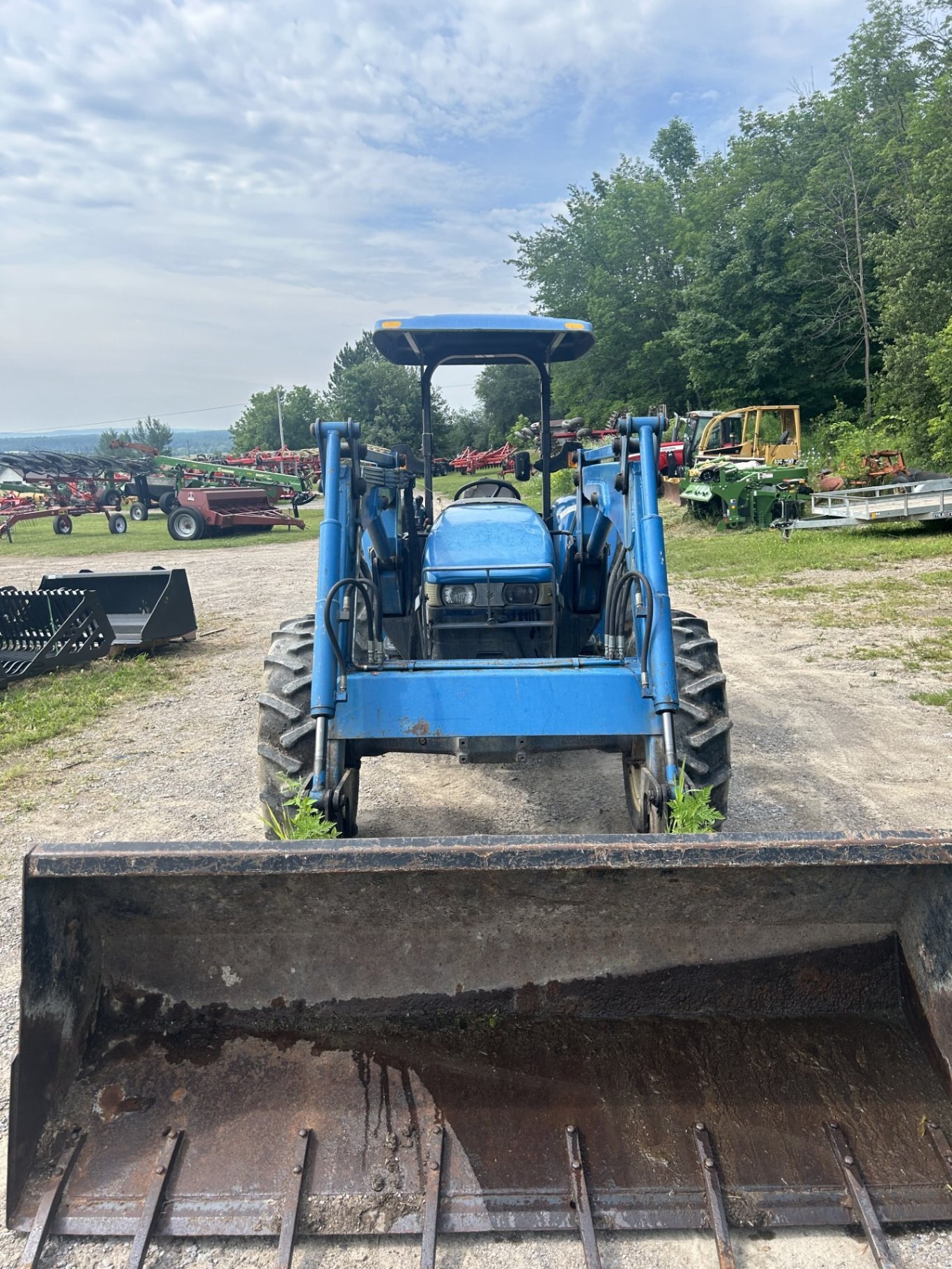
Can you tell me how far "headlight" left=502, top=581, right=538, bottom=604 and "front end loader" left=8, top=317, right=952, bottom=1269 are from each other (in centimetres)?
111

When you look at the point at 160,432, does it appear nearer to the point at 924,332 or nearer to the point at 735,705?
the point at 924,332

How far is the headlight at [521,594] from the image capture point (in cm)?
405

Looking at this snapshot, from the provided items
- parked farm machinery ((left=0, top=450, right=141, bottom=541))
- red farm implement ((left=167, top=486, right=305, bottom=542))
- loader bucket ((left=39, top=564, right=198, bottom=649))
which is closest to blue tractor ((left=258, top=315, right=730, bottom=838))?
loader bucket ((left=39, top=564, right=198, bottom=649))

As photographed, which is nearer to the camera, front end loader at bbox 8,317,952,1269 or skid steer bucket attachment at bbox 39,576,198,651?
front end loader at bbox 8,317,952,1269

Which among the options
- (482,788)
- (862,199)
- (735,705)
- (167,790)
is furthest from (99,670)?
(862,199)

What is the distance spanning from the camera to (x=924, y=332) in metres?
20.6

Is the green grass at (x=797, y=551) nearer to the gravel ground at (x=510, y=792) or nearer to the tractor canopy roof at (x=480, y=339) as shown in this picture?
the gravel ground at (x=510, y=792)

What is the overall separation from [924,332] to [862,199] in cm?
880

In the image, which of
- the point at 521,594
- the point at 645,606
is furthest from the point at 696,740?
the point at 521,594

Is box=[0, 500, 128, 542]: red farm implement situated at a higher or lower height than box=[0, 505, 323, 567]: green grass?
higher

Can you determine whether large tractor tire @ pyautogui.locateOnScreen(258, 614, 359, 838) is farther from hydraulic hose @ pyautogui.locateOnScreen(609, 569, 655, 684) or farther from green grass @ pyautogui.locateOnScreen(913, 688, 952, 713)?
green grass @ pyautogui.locateOnScreen(913, 688, 952, 713)

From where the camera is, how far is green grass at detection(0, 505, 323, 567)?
725 inches

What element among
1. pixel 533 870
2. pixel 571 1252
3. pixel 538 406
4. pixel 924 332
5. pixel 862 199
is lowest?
pixel 571 1252

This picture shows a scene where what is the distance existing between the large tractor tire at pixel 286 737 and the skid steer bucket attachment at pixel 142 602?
4.76m
